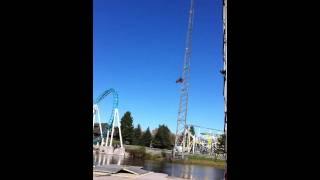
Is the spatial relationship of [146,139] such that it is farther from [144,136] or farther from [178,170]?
[178,170]

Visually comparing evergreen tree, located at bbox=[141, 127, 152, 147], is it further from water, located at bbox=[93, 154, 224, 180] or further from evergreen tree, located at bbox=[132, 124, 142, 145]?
water, located at bbox=[93, 154, 224, 180]

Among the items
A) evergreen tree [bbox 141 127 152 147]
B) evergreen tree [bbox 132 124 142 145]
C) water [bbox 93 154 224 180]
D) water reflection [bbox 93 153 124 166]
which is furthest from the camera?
evergreen tree [bbox 132 124 142 145]

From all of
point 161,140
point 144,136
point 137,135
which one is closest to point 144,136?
point 144,136

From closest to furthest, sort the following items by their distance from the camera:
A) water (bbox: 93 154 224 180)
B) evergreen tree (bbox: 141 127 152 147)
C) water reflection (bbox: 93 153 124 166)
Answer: water (bbox: 93 154 224 180) → water reflection (bbox: 93 153 124 166) → evergreen tree (bbox: 141 127 152 147)

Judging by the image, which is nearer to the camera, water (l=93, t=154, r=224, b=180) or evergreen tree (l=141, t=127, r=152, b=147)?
water (l=93, t=154, r=224, b=180)

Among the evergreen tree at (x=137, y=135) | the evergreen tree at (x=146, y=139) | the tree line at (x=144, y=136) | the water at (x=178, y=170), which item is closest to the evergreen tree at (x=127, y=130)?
the tree line at (x=144, y=136)

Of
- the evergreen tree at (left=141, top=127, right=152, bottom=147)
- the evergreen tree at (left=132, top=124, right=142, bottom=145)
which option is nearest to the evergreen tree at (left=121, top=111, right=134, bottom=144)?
the evergreen tree at (left=132, top=124, right=142, bottom=145)

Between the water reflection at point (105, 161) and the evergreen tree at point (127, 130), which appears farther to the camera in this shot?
the evergreen tree at point (127, 130)

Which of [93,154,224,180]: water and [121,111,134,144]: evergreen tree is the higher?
[121,111,134,144]: evergreen tree

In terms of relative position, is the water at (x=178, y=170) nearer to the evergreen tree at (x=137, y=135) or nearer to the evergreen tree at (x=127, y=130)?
the evergreen tree at (x=137, y=135)
